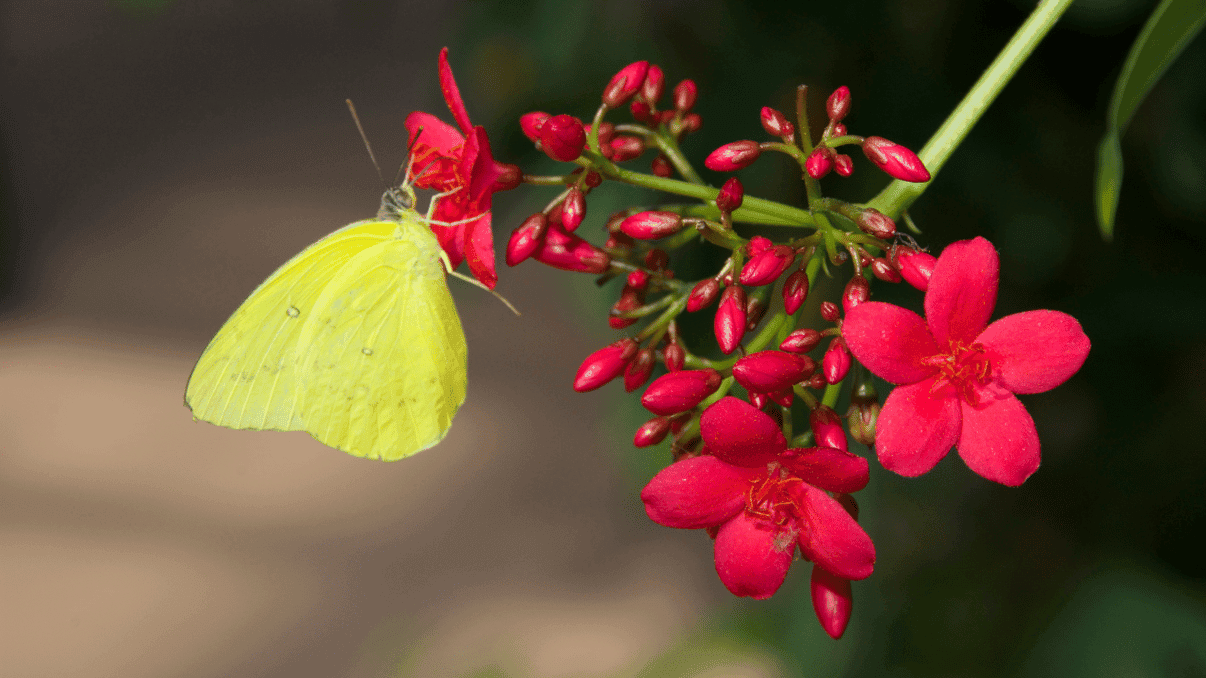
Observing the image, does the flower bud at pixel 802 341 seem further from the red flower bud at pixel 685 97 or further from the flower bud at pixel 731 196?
the red flower bud at pixel 685 97

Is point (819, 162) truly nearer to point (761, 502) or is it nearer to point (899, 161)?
point (899, 161)

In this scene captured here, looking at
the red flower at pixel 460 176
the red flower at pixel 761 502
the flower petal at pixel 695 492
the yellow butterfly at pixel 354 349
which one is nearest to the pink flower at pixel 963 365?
the red flower at pixel 761 502

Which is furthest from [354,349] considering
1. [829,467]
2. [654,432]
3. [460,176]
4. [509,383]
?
[509,383]

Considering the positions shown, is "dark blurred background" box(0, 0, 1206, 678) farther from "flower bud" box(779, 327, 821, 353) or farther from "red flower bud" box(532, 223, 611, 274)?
"flower bud" box(779, 327, 821, 353)

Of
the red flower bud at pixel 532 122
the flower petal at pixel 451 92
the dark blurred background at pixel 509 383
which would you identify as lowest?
the dark blurred background at pixel 509 383

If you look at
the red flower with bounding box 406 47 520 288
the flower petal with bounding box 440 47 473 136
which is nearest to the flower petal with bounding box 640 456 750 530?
the red flower with bounding box 406 47 520 288

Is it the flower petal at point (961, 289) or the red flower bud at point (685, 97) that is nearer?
the flower petal at point (961, 289)
